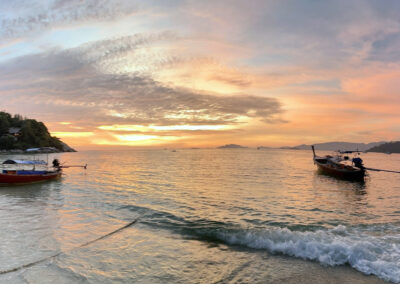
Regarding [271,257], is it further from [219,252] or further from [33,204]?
[33,204]

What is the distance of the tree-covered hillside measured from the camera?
137875mm

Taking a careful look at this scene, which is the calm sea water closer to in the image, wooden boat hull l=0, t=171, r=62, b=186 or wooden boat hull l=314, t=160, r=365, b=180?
wooden boat hull l=0, t=171, r=62, b=186

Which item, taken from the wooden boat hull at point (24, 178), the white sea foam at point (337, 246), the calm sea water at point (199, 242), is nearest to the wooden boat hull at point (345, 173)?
the calm sea water at point (199, 242)

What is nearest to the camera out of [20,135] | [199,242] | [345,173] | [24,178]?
[199,242]

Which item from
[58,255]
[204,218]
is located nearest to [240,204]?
[204,218]

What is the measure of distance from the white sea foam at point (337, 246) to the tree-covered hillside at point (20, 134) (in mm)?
165829

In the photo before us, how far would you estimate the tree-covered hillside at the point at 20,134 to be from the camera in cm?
13788

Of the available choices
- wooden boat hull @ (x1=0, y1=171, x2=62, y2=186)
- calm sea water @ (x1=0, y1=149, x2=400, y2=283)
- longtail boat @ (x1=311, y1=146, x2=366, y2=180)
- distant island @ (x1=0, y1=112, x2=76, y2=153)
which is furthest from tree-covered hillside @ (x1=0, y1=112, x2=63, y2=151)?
longtail boat @ (x1=311, y1=146, x2=366, y2=180)

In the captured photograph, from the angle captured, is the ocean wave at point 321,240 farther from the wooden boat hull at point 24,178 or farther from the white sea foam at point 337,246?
the wooden boat hull at point 24,178

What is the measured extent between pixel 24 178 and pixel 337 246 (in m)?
36.3

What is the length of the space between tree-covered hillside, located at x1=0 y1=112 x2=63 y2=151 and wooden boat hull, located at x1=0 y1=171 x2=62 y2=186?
13126cm

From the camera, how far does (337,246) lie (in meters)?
10.6

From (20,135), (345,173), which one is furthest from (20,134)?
(345,173)

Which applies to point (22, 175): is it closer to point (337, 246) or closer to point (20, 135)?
point (337, 246)
